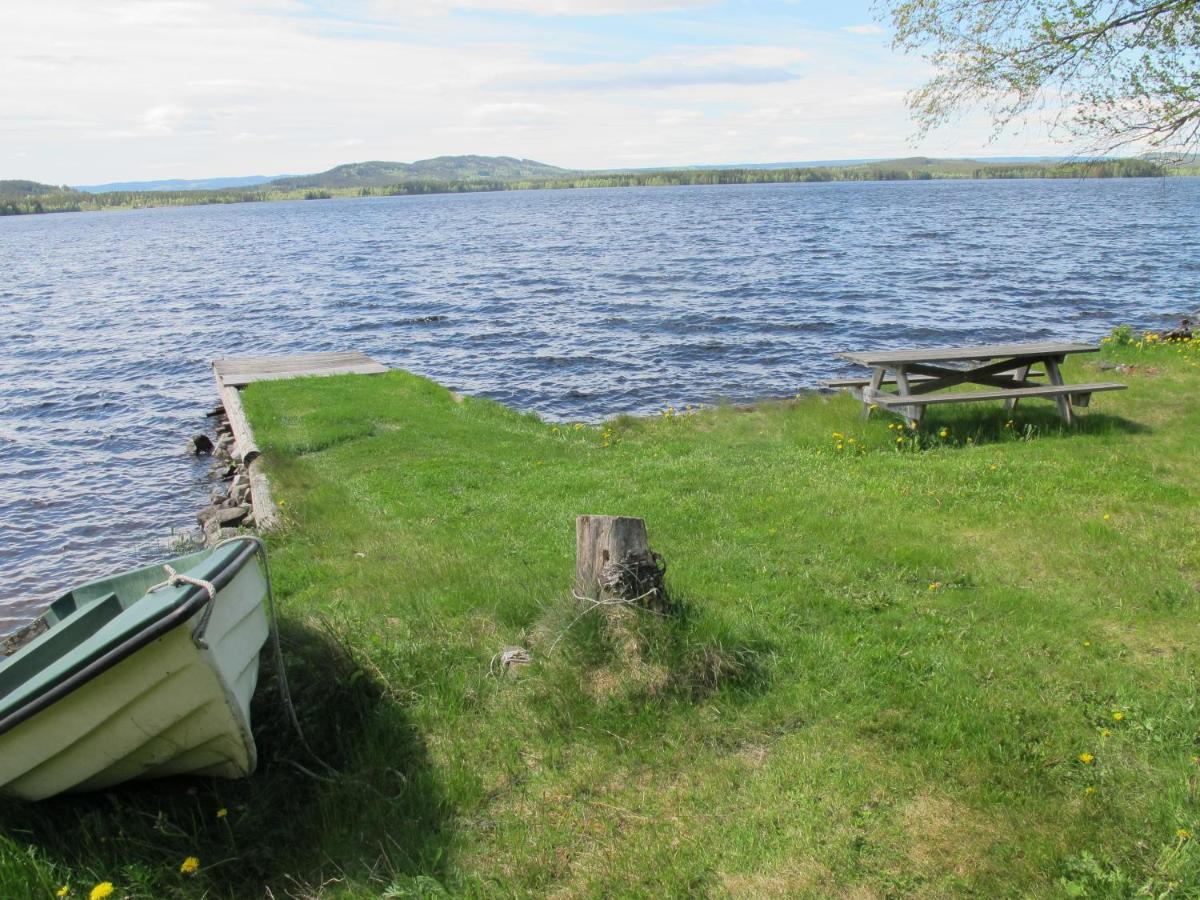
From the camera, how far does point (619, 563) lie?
5863 millimetres

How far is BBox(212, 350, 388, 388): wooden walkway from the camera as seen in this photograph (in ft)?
63.7


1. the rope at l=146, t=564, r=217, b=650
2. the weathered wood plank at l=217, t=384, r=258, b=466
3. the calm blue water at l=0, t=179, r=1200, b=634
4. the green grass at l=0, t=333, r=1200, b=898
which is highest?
the rope at l=146, t=564, r=217, b=650

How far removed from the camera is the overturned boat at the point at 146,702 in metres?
4.37

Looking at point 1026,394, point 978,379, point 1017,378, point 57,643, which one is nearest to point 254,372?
point 978,379

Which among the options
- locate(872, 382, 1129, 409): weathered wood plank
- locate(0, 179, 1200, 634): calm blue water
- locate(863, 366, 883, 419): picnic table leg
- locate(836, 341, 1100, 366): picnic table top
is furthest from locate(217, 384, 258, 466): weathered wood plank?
locate(872, 382, 1129, 409): weathered wood plank

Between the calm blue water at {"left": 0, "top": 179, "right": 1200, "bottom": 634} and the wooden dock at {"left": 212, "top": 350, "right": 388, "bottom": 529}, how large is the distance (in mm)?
1184

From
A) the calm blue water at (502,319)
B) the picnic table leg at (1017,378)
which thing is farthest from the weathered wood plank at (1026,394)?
the calm blue water at (502,319)

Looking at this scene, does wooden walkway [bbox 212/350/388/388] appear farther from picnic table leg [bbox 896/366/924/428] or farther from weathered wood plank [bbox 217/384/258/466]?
picnic table leg [bbox 896/366/924/428]

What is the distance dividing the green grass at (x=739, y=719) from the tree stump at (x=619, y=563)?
0.68ft

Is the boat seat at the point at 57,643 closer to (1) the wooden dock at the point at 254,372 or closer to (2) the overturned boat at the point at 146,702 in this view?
(2) the overturned boat at the point at 146,702

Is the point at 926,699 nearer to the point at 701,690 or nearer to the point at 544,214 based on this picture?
the point at 701,690

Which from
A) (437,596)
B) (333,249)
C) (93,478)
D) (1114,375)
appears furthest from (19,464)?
(333,249)

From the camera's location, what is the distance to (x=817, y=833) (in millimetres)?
4340

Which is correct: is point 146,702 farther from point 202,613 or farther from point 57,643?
point 57,643
